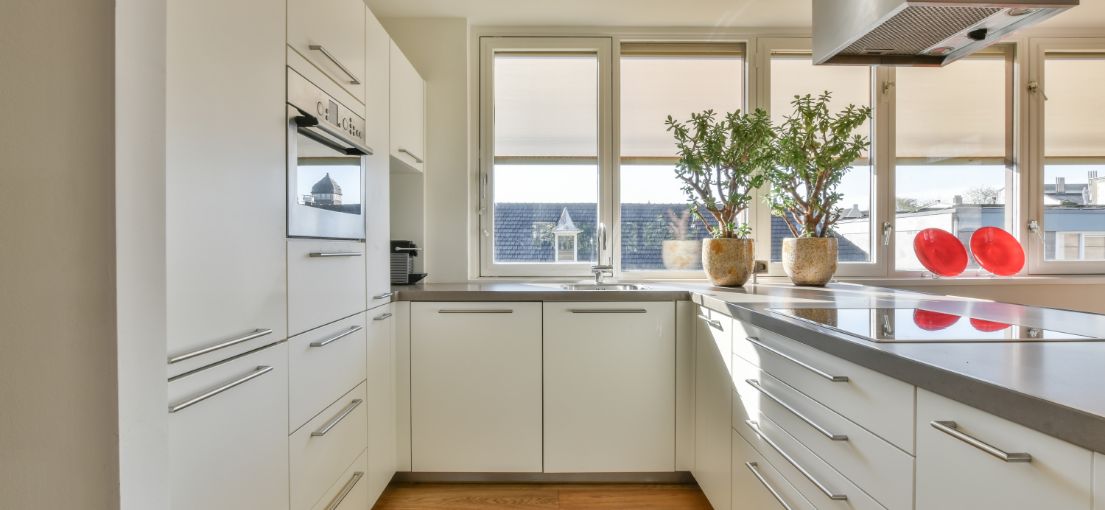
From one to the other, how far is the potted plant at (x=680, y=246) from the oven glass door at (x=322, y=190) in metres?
1.67

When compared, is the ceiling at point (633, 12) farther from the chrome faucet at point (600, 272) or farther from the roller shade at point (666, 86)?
the chrome faucet at point (600, 272)

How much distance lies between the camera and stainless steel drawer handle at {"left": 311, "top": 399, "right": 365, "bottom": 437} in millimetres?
1493

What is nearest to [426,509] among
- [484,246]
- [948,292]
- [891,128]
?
[484,246]

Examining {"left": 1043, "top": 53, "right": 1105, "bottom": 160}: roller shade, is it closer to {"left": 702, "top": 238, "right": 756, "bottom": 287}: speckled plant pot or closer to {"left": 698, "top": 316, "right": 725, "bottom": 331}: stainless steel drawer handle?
{"left": 702, "top": 238, "right": 756, "bottom": 287}: speckled plant pot

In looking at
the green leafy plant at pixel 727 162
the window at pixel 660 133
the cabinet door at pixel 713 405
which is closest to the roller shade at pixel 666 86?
the window at pixel 660 133

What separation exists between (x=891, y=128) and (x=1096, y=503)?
2679 millimetres

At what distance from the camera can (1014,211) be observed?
279cm

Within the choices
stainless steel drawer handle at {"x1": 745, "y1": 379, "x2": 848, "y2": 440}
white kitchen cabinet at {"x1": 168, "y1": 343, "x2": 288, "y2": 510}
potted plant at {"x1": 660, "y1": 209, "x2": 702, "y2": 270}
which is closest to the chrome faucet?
potted plant at {"x1": 660, "y1": 209, "x2": 702, "y2": 270}

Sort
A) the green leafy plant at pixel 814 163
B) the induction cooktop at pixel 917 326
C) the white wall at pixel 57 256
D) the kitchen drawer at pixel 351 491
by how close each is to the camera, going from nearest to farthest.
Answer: the white wall at pixel 57 256 < the induction cooktop at pixel 917 326 < the kitchen drawer at pixel 351 491 < the green leafy plant at pixel 814 163

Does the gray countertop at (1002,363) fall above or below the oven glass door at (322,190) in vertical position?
below

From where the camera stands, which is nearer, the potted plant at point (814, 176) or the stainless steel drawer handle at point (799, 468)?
the stainless steel drawer handle at point (799, 468)

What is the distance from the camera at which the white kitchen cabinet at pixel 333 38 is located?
1.41m

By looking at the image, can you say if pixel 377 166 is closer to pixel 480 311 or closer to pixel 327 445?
pixel 480 311

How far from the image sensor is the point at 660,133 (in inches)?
112
